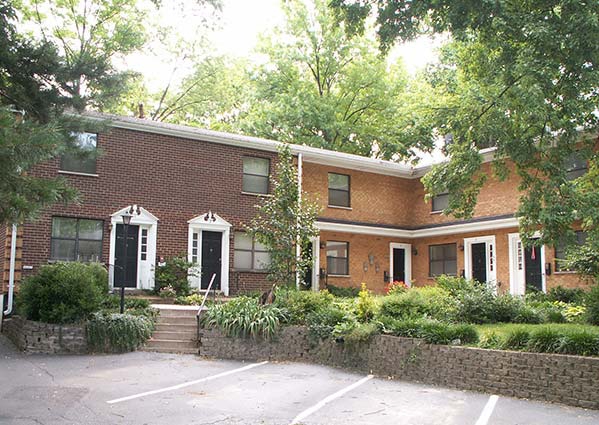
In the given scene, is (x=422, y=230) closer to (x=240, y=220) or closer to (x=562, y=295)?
(x=562, y=295)

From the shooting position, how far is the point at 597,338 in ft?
31.6

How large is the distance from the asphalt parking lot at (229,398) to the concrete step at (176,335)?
6.33 feet

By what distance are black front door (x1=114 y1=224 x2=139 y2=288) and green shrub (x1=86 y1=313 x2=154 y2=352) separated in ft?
15.6

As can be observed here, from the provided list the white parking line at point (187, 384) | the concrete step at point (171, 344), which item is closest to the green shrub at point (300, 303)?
the white parking line at point (187, 384)

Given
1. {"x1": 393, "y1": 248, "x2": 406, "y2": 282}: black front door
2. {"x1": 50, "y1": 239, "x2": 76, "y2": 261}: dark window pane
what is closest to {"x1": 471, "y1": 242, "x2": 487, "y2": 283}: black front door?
{"x1": 393, "y1": 248, "x2": 406, "y2": 282}: black front door

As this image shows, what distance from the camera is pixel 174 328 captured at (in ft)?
50.5

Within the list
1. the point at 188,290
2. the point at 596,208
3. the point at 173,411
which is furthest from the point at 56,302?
the point at 596,208

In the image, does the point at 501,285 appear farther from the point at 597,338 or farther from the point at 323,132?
the point at 323,132

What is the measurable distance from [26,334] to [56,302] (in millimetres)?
934

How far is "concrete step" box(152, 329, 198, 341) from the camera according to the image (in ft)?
49.3

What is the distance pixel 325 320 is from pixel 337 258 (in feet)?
35.0

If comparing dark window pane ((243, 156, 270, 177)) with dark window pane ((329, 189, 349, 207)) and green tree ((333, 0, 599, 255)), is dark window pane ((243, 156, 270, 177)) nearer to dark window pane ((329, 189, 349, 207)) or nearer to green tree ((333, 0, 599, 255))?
dark window pane ((329, 189, 349, 207))

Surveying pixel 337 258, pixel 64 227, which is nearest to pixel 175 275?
pixel 64 227

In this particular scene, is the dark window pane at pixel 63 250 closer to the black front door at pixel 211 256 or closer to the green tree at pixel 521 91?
the black front door at pixel 211 256
